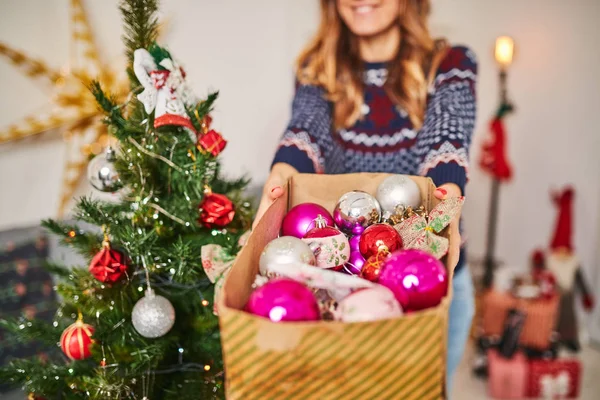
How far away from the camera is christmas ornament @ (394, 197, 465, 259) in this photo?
0.66 meters

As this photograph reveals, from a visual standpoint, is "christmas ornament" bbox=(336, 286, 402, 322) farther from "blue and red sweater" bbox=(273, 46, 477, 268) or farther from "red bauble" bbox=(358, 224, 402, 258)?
"blue and red sweater" bbox=(273, 46, 477, 268)

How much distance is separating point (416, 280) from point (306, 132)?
0.56 meters

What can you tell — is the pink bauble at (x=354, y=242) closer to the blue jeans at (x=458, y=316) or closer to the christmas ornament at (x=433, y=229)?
the christmas ornament at (x=433, y=229)

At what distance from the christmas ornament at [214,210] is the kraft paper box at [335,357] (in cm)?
41

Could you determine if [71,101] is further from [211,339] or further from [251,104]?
[211,339]

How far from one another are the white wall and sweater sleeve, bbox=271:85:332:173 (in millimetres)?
708

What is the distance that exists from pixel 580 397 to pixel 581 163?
1003 millimetres

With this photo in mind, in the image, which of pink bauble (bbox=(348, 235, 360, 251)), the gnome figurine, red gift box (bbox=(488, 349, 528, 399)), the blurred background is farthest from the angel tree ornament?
the gnome figurine

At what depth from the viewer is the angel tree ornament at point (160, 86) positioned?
850 mm

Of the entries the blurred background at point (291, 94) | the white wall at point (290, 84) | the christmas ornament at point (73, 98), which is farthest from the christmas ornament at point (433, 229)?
the white wall at point (290, 84)

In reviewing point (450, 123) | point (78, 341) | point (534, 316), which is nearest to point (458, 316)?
point (450, 123)

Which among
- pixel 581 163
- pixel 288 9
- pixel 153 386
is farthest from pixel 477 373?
pixel 288 9

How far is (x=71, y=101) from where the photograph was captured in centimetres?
155

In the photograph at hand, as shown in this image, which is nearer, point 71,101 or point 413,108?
point 413,108
